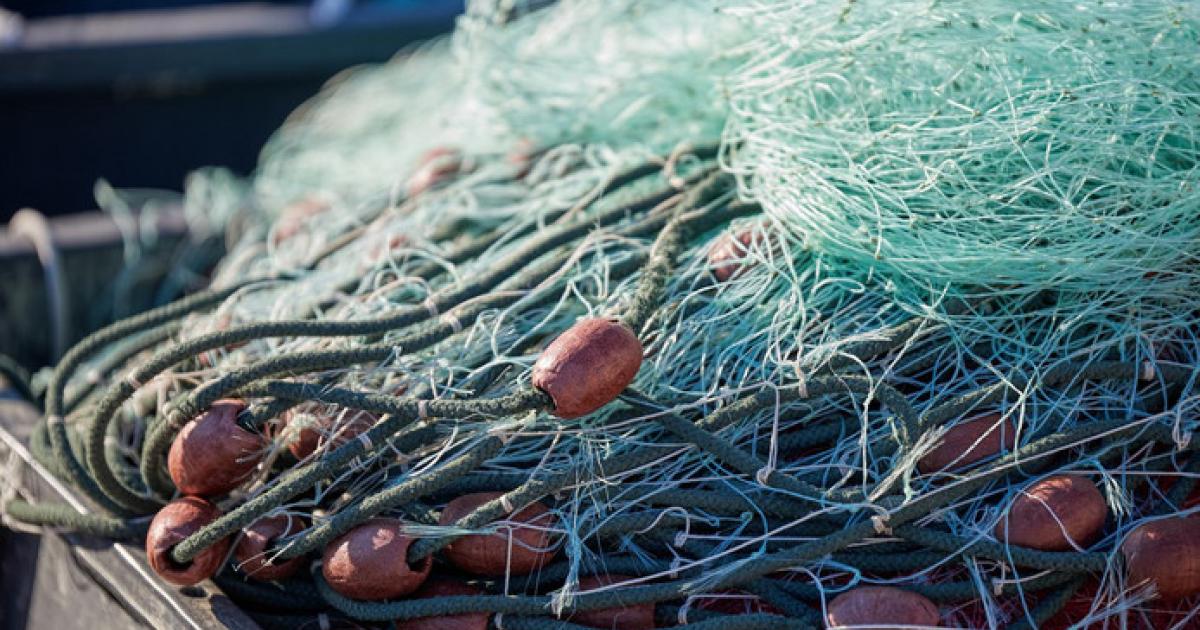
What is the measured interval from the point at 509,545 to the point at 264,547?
29 cm

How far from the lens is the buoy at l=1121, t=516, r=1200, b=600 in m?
1.19

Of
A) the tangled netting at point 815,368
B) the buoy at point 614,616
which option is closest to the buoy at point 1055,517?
the tangled netting at point 815,368

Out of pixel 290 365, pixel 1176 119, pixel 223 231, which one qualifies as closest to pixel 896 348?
pixel 1176 119

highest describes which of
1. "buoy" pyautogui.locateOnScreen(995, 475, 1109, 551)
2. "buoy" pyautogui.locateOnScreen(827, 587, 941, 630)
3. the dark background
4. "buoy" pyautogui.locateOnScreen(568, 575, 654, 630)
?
"buoy" pyautogui.locateOnScreen(995, 475, 1109, 551)

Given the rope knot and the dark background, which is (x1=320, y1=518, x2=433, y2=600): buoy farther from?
the dark background

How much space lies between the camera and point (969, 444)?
127cm

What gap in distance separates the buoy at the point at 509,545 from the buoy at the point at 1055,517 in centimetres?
49

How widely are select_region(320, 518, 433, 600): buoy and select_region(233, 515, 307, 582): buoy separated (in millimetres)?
84

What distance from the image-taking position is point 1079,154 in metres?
1.31

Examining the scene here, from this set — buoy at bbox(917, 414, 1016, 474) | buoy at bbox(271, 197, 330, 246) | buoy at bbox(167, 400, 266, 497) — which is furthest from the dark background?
buoy at bbox(917, 414, 1016, 474)

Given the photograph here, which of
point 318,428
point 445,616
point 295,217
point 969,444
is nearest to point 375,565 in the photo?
point 445,616

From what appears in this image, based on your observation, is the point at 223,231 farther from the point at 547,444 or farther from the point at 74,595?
the point at 547,444

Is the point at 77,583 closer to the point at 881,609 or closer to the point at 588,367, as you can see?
the point at 588,367

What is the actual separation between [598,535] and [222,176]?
1874 mm
